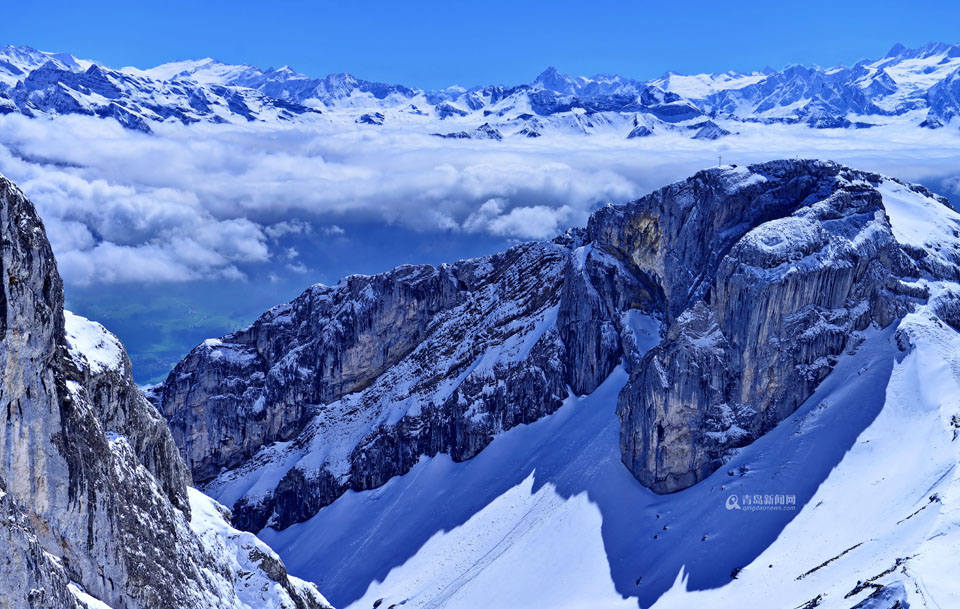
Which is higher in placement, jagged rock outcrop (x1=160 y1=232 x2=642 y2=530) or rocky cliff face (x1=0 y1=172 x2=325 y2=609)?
rocky cliff face (x1=0 y1=172 x2=325 y2=609)

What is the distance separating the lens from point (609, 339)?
502 ft

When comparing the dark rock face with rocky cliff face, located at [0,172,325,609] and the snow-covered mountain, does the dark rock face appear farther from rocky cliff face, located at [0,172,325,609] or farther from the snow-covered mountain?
rocky cliff face, located at [0,172,325,609]

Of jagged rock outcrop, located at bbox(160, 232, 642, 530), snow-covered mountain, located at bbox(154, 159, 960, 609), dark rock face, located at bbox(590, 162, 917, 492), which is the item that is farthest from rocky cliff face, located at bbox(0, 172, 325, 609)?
jagged rock outcrop, located at bbox(160, 232, 642, 530)

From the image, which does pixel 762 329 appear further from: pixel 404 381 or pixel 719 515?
pixel 404 381

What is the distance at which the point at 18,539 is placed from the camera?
130 ft

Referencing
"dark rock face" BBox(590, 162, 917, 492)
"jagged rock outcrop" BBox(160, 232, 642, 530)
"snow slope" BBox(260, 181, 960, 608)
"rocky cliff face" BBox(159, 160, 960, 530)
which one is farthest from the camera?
"jagged rock outcrop" BBox(160, 232, 642, 530)

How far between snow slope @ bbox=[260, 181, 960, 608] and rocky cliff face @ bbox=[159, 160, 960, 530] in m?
3.88

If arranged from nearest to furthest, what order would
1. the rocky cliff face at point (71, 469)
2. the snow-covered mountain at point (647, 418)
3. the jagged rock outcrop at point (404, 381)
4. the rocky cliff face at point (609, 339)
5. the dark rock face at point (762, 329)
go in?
the rocky cliff face at point (71, 469) < the snow-covered mountain at point (647, 418) < the dark rock face at point (762, 329) < the rocky cliff face at point (609, 339) < the jagged rock outcrop at point (404, 381)

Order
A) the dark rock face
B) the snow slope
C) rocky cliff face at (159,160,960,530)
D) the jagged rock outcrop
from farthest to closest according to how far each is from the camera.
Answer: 1. the jagged rock outcrop
2. rocky cliff face at (159,160,960,530)
3. the dark rock face
4. the snow slope

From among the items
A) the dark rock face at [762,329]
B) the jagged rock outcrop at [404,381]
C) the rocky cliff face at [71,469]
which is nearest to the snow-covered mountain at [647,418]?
the dark rock face at [762,329]

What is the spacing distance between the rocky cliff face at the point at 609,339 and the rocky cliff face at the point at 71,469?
81914mm

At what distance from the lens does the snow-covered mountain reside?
10019cm

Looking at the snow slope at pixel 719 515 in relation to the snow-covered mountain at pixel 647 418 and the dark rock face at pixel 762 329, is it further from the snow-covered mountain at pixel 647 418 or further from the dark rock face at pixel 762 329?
the dark rock face at pixel 762 329

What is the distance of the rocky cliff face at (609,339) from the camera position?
11950 cm
